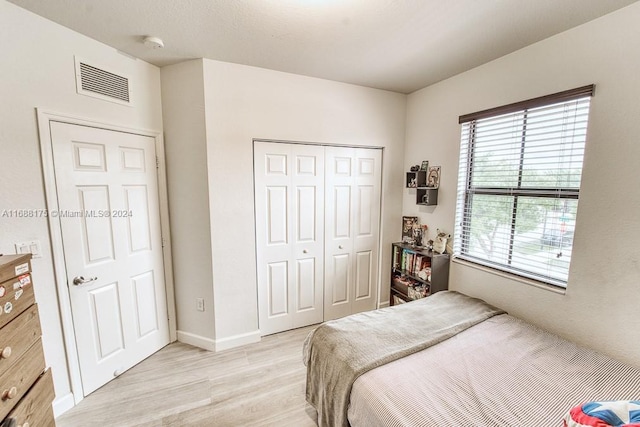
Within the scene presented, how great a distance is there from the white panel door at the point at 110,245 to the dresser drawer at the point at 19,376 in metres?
0.57

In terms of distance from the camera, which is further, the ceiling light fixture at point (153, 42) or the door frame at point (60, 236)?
the ceiling light fixture at point (153, 42)

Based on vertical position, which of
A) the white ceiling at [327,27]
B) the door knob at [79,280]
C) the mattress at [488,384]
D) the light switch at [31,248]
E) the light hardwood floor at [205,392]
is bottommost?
the light hardwood floor at [205,392]

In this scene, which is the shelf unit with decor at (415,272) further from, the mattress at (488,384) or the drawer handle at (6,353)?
the drawer handle at (6,353)

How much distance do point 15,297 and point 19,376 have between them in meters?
0.37

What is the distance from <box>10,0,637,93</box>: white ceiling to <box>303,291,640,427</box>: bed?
78.4 inches

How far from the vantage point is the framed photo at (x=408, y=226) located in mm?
2988

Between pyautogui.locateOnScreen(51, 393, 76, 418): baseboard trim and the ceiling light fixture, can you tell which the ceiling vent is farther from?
pyautogui.locateOnScreen(51, 393, 76, 418): baseboard trim

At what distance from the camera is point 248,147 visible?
95.7 inches

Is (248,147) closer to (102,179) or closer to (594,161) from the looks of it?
(102,179)

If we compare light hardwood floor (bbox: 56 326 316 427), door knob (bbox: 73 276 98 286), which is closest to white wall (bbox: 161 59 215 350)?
light hardwood floor (bbox: 56 326 316 427)

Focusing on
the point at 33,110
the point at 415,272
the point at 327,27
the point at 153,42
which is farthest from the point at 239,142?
the point at 415,272

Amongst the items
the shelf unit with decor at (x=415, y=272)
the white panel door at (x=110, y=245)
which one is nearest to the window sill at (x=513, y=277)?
the shelf unit with decor at (x=415, y=272)

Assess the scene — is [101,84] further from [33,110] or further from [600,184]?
[600,184]

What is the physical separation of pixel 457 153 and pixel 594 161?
0.99 meters
